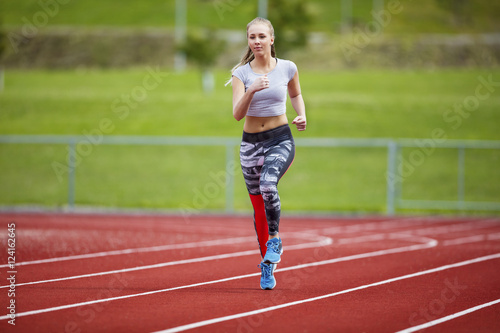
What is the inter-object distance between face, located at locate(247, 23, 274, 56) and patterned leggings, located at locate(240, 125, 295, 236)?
75 cm

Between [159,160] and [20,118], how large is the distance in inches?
366

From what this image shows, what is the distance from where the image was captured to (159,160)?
26078 mm

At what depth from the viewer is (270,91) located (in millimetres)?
6922

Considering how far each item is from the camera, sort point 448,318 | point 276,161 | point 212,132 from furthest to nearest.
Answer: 1. point 212,132
2. point 276,161
3. point 448,318

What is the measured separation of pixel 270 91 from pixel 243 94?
265 mm

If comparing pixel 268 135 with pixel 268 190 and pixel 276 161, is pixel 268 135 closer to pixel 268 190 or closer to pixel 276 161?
pixel 276 161

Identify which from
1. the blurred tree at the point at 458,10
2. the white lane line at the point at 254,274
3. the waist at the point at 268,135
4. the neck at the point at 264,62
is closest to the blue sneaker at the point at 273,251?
the white lane line at the point at 254,274

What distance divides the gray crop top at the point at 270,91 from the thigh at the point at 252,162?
0.31 m

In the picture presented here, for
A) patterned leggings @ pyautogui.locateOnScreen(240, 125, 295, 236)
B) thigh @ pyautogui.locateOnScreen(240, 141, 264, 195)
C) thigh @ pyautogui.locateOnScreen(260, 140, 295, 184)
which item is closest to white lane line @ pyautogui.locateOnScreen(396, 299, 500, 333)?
patterned leggings @ pyautogui.locateOnScreen(240, 125, 295, 236)

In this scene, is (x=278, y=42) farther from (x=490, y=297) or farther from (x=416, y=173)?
(x=490, y=297)

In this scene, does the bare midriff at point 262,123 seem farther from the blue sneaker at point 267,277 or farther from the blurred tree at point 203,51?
the blurred tree at point 203,51

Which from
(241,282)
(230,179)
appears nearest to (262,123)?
(241,282)

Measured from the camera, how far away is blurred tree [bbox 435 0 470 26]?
87.1 meters

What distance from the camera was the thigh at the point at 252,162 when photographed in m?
7.09
